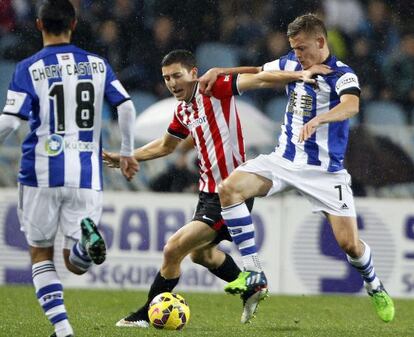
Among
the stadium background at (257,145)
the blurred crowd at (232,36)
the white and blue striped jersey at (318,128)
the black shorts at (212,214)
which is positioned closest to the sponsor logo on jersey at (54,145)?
the black shorts at (212,214)

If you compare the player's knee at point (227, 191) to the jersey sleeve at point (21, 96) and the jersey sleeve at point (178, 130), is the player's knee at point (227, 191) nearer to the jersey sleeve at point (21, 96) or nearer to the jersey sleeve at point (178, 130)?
the jersey sleeve at point (178, 130)

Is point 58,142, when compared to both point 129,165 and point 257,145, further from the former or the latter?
point 257,145

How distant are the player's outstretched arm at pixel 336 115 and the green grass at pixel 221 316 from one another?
4.52ft

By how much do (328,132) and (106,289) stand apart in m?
4.52

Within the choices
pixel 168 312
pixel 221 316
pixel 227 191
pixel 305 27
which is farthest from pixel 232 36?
pixel 168 312

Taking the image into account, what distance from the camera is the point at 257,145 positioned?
1231 cm

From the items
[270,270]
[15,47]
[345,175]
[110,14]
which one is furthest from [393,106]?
[345,175]

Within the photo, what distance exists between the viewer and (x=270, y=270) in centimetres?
1173

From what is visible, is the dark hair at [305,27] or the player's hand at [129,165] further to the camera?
the dark hair at [305,27]

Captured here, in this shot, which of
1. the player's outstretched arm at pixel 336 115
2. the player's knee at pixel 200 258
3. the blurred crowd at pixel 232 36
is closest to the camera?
the player's outstretched arm at pixel 336 115

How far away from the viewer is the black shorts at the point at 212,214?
7.89m

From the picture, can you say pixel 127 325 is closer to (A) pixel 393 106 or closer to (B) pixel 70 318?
(B) pixel 70 318

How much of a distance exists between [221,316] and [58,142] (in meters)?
3.15

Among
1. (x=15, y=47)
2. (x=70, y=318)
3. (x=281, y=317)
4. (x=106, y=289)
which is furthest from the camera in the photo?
(x=15, y=47)
